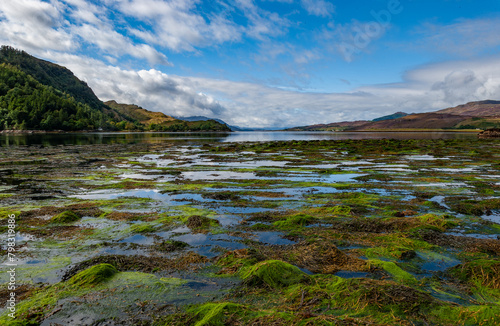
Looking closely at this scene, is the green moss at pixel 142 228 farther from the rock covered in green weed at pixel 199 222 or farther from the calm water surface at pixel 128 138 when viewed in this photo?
the calm water surface at pixel 128 138

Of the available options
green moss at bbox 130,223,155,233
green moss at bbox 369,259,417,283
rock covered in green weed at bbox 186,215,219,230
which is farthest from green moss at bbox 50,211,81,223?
green moss at bbox 369,259,417,283

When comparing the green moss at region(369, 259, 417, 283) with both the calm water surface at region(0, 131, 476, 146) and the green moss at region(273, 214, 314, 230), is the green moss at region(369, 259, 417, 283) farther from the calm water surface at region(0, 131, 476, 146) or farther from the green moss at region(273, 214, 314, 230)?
the calm water surface at region(0, 131, 476, 146)

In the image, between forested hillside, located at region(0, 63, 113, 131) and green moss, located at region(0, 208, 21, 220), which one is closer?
green moss, located at region(0, 208, 21, 220)

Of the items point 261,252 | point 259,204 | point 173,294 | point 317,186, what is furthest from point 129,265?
point 317,186

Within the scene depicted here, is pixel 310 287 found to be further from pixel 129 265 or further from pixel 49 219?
pixel 49 219

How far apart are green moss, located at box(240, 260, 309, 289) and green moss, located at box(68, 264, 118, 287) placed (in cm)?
293

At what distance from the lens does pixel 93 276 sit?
5.32 metres

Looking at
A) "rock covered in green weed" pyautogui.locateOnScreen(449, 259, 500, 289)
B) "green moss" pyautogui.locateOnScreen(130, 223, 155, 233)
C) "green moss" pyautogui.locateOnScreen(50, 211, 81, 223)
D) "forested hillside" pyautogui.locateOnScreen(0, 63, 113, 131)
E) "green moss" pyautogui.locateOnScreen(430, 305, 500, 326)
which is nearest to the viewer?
"green moss" pyautogui.locateOnScreen(430, 305, 500, 326)

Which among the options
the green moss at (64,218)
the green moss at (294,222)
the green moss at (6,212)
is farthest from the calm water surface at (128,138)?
the green moss at (294,222)

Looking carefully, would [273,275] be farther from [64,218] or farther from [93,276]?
[64,218]

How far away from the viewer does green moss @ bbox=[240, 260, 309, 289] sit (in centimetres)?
525

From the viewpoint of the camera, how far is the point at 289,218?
9.00 m

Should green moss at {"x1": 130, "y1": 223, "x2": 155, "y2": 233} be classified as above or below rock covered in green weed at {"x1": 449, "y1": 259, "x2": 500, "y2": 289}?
below

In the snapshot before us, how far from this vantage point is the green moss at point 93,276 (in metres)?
5.24
